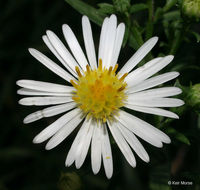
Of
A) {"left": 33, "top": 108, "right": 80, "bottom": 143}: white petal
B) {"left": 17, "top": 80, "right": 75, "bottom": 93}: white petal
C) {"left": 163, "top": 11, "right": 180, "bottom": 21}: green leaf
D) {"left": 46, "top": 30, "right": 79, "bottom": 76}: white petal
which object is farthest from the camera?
{"left": 163, "top": 11, "right": 180, "bottom": 21}: green leaf

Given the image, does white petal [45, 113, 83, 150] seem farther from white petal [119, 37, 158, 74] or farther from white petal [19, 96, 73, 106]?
white petal [119, 37, 158, 74]

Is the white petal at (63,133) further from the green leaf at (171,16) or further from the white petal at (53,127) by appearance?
the green leaf at (171,16)

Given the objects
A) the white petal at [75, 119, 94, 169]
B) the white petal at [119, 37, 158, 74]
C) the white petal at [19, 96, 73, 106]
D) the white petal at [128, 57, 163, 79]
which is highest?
the white petal at [119, 37, 158, 74]

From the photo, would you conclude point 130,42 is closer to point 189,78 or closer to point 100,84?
point 100,84

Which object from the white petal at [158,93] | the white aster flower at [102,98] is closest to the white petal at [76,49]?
the white aster flower at [102,98]

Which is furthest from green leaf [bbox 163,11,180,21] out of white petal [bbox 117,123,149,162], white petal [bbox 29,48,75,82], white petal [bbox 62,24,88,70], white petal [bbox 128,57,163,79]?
white petal [bbox 117,123,149,162]

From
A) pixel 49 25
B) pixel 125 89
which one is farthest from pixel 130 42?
pixel 49 25
